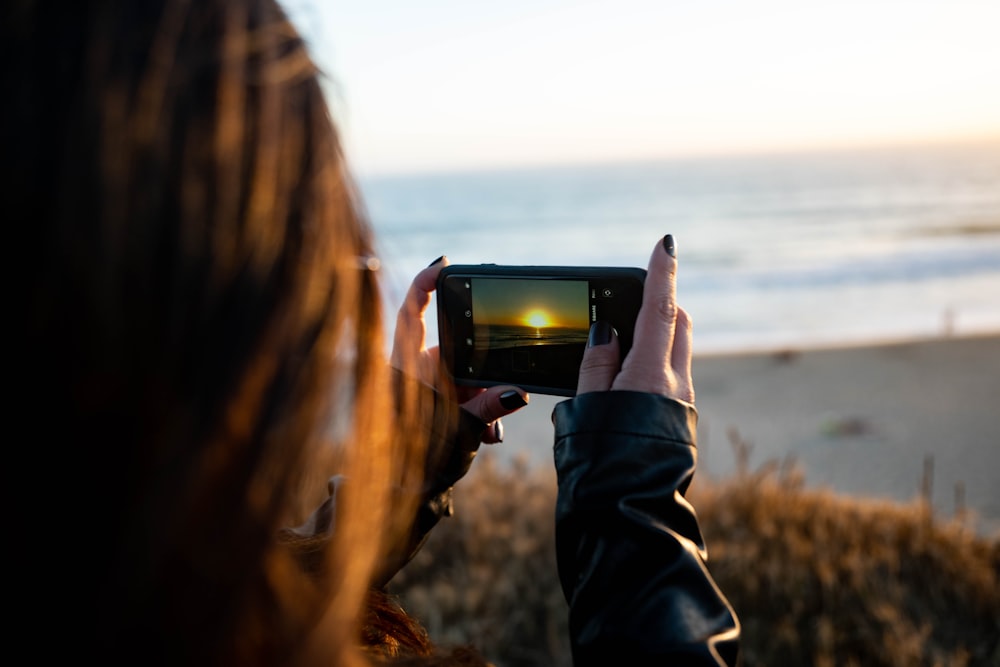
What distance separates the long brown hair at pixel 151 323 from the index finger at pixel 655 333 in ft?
1.90

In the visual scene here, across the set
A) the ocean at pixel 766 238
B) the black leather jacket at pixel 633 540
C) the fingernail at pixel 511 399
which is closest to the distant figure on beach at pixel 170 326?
the ocean at pixel 766 238

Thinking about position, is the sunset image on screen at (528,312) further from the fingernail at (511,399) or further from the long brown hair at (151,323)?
the long brown hair at (151,323)

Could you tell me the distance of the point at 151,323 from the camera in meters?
0.76

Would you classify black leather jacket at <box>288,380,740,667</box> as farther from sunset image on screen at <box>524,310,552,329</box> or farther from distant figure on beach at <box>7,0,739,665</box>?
sunset image on screen at <box>524,310,552,329</box>

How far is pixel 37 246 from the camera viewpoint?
2.45 feet

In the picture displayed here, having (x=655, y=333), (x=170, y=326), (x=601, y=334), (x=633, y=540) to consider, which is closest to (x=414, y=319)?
(x=601, y=334)

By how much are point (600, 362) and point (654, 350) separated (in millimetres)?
119

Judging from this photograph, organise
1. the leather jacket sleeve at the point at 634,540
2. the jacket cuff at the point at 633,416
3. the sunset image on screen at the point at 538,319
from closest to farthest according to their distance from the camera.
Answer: the leather jacket sleeve at the point at 634,540
the jacket cuff at the point at 633,416
the sunset image on screen at the point at 538,319

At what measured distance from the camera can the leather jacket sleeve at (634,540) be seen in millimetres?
1071

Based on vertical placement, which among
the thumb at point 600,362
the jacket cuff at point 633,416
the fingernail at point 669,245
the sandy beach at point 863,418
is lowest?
the sandy beach at point 863,418

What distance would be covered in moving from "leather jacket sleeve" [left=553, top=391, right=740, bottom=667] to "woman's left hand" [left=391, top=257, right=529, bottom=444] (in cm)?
55

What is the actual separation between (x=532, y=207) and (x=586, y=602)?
41.7m

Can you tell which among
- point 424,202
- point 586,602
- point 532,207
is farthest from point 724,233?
point 586,602

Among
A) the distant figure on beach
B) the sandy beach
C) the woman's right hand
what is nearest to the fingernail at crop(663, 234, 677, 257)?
the woman's right hand
